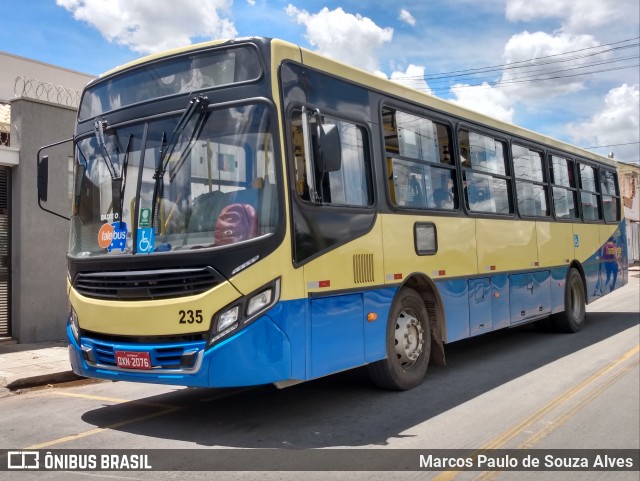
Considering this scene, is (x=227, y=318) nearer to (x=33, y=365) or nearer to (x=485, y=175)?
(x=485, y=175)

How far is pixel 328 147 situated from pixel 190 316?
1.86m

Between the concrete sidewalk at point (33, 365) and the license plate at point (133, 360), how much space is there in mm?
3434

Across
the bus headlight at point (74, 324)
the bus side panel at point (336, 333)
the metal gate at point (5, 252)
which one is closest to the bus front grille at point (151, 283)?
the bus headlight at point (74, 324)

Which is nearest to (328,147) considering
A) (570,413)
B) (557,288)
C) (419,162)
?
(419,162)

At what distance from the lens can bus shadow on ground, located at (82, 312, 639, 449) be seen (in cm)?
536

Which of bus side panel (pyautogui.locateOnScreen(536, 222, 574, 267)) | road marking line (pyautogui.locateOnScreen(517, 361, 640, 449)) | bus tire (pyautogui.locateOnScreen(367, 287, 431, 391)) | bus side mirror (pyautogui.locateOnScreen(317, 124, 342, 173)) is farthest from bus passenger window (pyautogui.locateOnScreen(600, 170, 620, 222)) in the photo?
bus side mirror (pyautogui.locateOnScreen(317, 124, 342, 173))

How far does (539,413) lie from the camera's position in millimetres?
6082

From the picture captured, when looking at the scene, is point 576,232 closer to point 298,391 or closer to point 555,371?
point 555,371

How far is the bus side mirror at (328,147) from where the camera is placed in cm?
539

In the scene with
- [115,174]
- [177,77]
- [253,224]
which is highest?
[177,77]

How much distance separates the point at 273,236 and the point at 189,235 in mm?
717

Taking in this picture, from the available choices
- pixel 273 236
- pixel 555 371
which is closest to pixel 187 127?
pixel 273 236

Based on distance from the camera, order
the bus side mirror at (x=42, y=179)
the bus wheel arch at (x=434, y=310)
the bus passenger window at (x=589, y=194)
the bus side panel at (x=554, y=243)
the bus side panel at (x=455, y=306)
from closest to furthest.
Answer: the bus side mirror at (x=42, y=179) < the bus wheel arch at (x=434, y=310) < the bus side panel at (x=455, y=306) < the bus side panel at (x=554, y=243) < the bus passenger window at (x=589, y=194)

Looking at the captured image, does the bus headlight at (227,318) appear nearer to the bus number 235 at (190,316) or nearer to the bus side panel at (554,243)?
the bus number 235 at (190,316)
